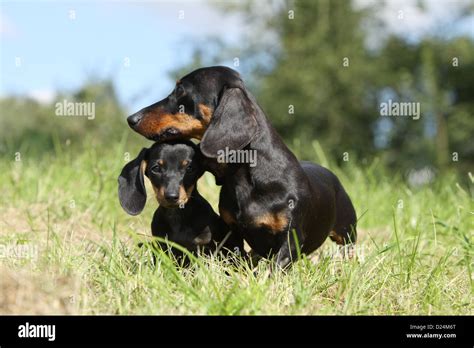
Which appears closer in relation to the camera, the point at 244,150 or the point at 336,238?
the point at 244,150

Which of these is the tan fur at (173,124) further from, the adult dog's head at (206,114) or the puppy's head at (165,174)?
the puppy's head at (165,174)

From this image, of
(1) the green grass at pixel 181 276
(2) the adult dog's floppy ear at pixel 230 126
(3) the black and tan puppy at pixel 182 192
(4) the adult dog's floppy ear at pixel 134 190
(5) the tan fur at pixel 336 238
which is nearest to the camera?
(1) the green grass at pixel 181 276

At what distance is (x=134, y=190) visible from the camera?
14.5 feet

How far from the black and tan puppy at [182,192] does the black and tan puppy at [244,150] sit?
0.14 meters

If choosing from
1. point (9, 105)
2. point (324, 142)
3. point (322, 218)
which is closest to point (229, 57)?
point (324, 142)

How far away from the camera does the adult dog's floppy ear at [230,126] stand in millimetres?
3963

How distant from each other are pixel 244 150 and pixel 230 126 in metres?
0.20

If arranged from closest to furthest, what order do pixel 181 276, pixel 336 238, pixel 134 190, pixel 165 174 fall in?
1. pixel 181 276
2. pixel 165 174
3. pixel 134 190
4. pixel 336 238

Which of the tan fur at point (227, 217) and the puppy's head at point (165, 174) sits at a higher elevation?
the puppy's head at point (165, 174)

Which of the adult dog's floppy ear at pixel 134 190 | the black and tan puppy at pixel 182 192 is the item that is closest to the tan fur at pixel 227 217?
the black and tan puppy at pixel 182 192

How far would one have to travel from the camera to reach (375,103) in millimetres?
23250

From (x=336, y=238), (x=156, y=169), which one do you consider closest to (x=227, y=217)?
(x=156, y=169)

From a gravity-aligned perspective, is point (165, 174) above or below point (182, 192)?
above

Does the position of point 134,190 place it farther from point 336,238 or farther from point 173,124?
point 336,238
